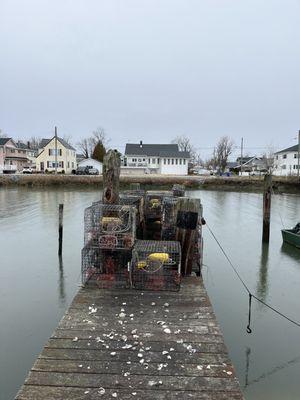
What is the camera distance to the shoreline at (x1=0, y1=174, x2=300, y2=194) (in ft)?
152

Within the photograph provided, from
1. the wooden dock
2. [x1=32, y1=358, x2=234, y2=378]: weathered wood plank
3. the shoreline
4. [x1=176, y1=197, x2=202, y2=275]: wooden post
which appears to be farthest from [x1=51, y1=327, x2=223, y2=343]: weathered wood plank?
the shoreline

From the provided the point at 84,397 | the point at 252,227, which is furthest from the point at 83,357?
the point at 252,227

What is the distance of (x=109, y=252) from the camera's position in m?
6.96

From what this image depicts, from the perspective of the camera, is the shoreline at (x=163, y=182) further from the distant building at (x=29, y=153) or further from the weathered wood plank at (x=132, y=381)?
the weathered wood plank at (x=132, y=381)

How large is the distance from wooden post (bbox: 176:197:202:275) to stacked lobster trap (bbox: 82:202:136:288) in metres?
0.95

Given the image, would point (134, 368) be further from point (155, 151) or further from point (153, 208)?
point (155, 151)

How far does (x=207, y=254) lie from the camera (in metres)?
13.3

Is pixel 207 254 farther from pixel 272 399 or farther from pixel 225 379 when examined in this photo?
pixel 225 379

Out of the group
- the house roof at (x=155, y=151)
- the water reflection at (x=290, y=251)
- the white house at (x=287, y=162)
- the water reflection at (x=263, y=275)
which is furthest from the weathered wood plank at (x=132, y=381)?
the house roof at (x=155, y=151)

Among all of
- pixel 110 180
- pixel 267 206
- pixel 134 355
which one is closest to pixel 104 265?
pixel 110 180

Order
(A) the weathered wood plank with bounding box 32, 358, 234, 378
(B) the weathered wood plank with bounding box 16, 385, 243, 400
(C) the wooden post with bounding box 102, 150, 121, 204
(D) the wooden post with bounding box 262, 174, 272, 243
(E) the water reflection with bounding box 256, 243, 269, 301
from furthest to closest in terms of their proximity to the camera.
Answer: (D) the wooden post with bounding box 262, 174, 272, 243, (E) the water reflection with bounding box 256, 243, 269, 301, (C) the wooden post with bounding box 102, 150, 121, 204, (A) the weathered wood plank with bounding box 32, 358, 234, 378, (B) the weathered wood plank with bounding box 16, 385, 243, 400

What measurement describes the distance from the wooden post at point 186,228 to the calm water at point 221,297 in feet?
4.77

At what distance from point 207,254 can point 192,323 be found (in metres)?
8.43

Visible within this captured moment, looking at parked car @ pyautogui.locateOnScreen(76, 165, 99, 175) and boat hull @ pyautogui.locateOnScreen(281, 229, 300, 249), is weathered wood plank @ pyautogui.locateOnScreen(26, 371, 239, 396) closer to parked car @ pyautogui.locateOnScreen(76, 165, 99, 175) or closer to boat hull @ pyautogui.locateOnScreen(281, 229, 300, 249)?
boat hull @ pyautogui.locateOnScreen(281, 229, 300, 249)
